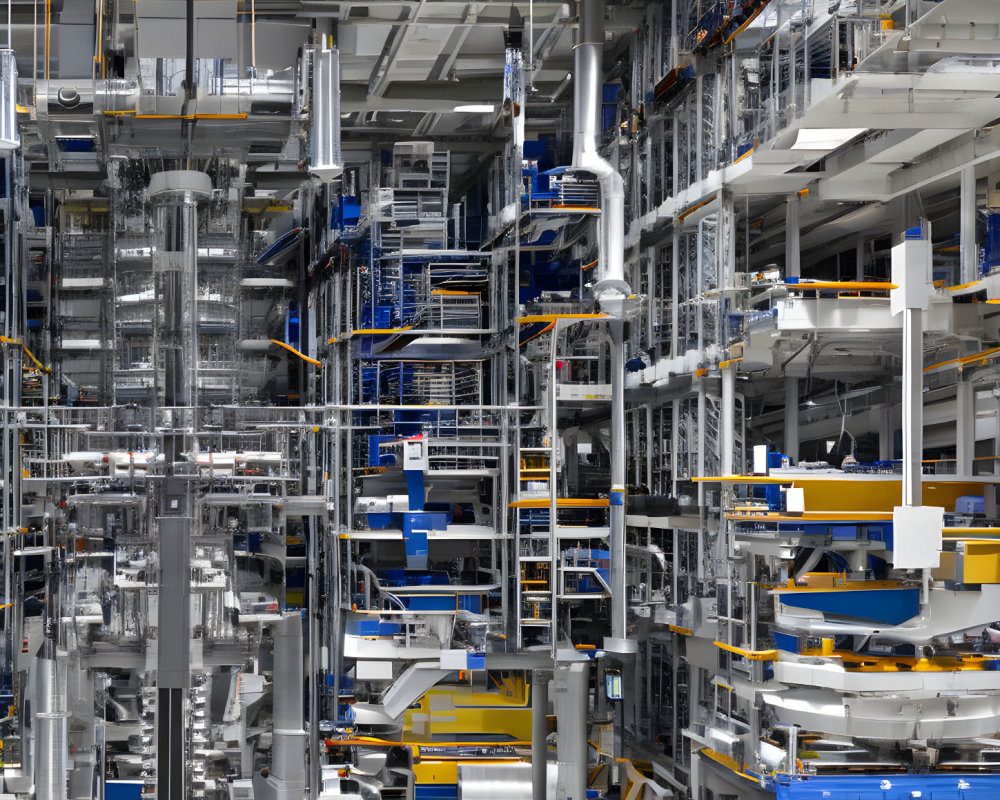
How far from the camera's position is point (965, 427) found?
1116 cm

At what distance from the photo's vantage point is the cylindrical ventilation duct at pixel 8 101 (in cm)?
1099

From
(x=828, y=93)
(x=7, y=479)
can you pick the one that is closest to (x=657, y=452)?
(x=828, y=93)

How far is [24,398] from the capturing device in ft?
51.8

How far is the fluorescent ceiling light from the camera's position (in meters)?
10.4

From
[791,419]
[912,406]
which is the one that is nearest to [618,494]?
[791,419]

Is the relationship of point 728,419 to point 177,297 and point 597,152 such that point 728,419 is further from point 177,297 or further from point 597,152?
point 177,297

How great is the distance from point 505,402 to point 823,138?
17.2 feet

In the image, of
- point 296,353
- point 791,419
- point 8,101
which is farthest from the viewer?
point 296,353

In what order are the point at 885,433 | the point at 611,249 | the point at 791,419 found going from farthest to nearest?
the point at 611,249, the point at 885,433, the point at 791,419

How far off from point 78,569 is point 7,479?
2522 millimetres

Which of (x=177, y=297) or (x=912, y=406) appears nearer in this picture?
(x=912, y=406)

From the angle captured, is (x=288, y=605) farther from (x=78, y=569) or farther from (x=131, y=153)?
(x=131, y=153)

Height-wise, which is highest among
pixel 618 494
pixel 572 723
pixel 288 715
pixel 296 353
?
pixel 296 353

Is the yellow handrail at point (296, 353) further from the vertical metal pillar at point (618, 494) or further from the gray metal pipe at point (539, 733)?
the gray metal pipe at point (539, 733)
